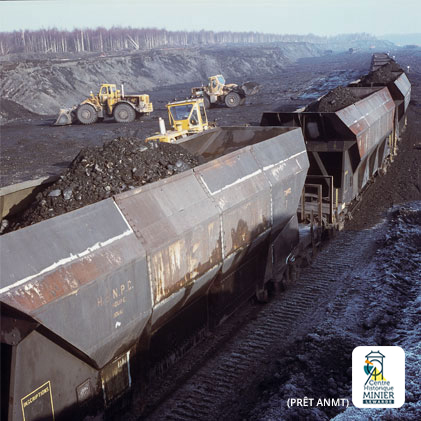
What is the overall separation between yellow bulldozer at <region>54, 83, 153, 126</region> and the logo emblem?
1071 inches

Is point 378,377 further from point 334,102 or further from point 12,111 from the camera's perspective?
point 12,111

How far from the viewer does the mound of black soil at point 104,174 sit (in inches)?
219

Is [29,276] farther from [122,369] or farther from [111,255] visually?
[122,369]

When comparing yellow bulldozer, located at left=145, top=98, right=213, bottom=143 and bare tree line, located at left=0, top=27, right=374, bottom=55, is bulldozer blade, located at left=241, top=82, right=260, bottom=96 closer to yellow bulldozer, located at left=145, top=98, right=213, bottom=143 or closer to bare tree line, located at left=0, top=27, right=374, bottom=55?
yellow bulldozer, located at left=145, top=98, right=213, bottom=143

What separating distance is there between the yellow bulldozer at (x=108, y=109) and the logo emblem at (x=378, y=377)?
89.3 ft

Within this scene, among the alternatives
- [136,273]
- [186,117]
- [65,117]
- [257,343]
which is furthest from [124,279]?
[65,117]

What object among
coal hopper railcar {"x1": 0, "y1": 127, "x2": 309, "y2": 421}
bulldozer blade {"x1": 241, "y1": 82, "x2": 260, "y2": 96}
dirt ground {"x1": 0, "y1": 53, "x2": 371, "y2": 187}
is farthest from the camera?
bulldozer blade {"x1": 241, "y1": 82, "x2": 260, "y2": 96}

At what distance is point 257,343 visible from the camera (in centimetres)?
705

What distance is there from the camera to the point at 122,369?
5.13 m

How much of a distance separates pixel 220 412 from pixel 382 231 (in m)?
7.64

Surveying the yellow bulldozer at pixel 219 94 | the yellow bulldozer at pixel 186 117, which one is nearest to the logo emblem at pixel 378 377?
the yellow bulldozer at pixel 186 117

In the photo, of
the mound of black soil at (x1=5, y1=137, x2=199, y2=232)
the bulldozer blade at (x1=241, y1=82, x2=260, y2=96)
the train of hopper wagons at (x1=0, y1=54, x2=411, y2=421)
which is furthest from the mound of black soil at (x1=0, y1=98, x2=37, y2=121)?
the mound of black soil at (x1=5, y1=137, x2=199, y2=232)

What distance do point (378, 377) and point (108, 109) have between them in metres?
28.7

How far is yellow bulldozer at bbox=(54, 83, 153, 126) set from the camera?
31266mm
